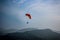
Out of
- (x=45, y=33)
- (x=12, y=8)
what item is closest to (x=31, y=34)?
(x=45, y=33)

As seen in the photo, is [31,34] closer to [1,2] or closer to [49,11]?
[49,11]

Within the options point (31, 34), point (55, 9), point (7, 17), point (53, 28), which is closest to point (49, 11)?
point (55, 9)

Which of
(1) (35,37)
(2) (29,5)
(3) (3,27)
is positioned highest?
(2) (29,5)

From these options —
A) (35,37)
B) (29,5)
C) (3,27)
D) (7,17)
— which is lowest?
(35,37)

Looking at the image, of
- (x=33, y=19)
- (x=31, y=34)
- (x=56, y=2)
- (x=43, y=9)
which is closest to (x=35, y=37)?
(x=31, y=34)

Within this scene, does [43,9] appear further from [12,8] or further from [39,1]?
[12,8]

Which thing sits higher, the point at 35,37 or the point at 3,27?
the point at 3,27

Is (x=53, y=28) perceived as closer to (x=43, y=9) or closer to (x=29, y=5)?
(x=43, y=9)

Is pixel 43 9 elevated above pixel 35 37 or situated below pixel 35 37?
above
